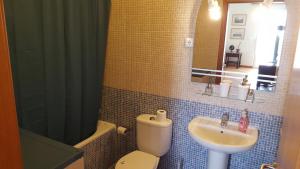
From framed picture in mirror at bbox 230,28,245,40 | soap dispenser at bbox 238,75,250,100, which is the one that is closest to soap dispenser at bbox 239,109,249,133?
soap dispenser at bbox 238,75,250,100

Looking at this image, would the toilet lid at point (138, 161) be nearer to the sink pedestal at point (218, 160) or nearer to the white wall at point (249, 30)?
the sink pedestal at point (218, 160)

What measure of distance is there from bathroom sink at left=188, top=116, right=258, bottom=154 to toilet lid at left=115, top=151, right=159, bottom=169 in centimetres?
51

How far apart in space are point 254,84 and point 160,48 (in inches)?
33.3

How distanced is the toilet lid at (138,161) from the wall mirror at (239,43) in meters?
→ 0.81

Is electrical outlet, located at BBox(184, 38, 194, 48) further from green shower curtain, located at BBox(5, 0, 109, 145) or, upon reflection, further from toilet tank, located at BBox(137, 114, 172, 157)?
green shower curtain, located at BBox(5, 0, 109, 145)

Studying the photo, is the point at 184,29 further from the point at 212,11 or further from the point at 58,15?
the point at 58,15

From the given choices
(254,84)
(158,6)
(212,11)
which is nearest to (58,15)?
(158,6)

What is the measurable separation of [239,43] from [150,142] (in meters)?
1.15

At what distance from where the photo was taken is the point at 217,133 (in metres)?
1.80

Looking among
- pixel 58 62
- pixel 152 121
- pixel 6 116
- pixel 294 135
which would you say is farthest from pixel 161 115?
pixel 6 116

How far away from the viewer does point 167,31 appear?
1.98 metres

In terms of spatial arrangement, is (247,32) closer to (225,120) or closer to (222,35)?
(222,35)

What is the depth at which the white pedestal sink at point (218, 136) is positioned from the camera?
1.64 m

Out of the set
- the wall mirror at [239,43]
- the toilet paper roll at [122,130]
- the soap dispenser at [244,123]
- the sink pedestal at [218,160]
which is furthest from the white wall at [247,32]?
the toilet paper roll at [122,130]
